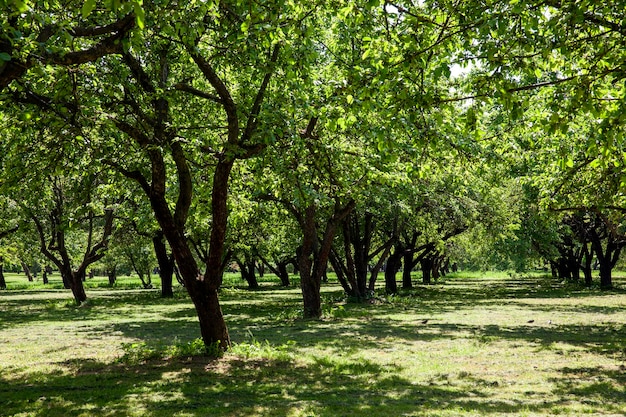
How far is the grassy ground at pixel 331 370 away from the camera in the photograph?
336 inches

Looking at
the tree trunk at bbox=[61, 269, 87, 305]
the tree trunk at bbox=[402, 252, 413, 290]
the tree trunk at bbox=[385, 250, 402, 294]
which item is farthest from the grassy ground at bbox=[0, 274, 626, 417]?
the tree trunk at bbox=[402, 252, 413, 290]

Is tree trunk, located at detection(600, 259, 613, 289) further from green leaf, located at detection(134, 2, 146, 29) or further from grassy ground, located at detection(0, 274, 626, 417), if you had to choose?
green leaf, located at detection(134, 2, 146, 29)

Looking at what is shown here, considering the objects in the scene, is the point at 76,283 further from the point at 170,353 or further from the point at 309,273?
the point at 170,353

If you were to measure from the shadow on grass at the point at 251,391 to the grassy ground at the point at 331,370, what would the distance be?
25 mm

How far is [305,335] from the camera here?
1700cm

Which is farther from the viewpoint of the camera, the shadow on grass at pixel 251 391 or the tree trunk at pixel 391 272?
the tree trunk at pixel 391 272

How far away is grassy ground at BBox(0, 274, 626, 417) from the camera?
8523 millimetres

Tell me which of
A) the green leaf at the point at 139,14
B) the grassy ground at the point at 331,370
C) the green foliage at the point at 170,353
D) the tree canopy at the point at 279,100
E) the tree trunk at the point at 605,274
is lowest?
the grassy ground at the point at 331,370

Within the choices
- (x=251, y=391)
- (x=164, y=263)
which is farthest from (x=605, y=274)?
(x=251, y=391)

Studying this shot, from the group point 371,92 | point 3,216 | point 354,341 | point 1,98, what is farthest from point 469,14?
point 3,216

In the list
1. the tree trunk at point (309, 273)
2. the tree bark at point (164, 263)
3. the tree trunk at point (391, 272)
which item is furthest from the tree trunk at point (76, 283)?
the tree trunk at point (391, 272)

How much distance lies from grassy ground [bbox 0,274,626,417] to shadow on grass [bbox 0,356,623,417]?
0.03 m

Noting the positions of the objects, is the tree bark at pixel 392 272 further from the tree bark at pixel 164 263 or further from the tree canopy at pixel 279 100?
the tree canopy at pixel 279 100

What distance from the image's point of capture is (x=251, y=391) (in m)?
9.59
